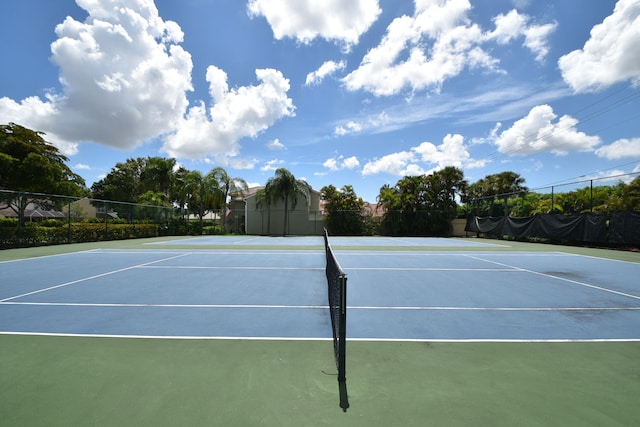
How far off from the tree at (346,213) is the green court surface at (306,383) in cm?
2735

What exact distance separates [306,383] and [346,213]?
93.6 feet

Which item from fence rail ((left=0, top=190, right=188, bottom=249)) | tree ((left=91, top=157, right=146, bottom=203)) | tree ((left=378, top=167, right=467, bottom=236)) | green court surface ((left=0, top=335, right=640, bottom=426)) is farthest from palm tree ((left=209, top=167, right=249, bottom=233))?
green court surface ((left=0, top=335, right=640, bottom=426))

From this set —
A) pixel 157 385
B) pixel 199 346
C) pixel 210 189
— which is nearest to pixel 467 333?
pixel 199 346

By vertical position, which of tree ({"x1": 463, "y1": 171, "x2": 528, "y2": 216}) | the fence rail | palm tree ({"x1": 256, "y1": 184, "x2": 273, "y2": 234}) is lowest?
the fence rail

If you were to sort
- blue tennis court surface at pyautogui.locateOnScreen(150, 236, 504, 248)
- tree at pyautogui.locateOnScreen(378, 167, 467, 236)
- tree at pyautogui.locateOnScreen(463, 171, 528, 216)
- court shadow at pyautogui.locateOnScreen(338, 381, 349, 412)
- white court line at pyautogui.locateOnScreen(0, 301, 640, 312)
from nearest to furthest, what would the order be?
1. court shadow at pyautogui.locateOnScreen(338, 381, 349, 412)
2. white court line at pyautogui.locateOnScreen(0, 301, 640, 312)
3. blue tennis court surface at pyautogui.locateOnScreen(150, 236, 504, 248)
4. tree at pyautogui.locateOnScreen(378, 167, 467, 236)
5. tree at pyautogui.locateOnScreen(463, 171, 528, 216)

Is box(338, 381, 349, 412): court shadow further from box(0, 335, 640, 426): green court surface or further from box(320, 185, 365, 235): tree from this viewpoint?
box(320, 185, 365, 235): tree

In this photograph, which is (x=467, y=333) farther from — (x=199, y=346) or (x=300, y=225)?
(x=300, y=225)

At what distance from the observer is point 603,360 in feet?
Answer: 11.9

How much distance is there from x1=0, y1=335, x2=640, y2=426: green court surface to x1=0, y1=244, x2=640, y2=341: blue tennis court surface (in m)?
0.48

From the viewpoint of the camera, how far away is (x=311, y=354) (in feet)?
12.4

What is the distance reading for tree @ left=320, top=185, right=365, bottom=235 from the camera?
31438 mm

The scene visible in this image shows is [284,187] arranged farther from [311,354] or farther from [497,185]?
[311,354]

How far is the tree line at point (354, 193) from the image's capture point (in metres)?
23.4

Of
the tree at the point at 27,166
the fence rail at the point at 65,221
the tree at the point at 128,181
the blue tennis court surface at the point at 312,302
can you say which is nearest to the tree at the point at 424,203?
the blue tennis court surface at the point at 312,302
